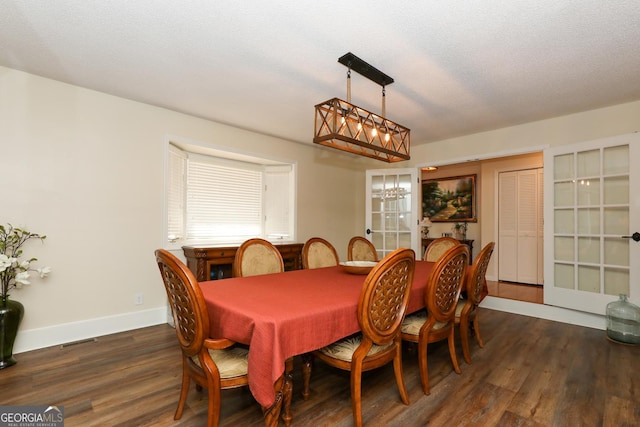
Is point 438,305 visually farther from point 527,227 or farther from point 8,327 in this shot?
point 527,227

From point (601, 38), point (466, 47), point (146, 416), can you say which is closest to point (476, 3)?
point (466, 47)

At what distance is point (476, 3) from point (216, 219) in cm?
367

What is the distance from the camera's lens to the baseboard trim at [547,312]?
351cm

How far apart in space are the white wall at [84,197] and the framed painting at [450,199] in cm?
459

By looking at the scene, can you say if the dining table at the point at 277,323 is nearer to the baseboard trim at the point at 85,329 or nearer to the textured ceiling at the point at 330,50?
the textured ceiling at the point at 330,50

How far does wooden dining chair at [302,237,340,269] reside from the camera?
3.18 meters

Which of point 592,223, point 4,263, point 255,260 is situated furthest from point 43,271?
point 592,223

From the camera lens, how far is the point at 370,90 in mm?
3000

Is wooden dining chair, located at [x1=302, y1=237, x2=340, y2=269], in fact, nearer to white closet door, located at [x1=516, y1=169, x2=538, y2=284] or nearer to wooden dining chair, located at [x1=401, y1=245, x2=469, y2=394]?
wooden dining chair, located at [x1=401, y1=245, x2=469, y2=394]

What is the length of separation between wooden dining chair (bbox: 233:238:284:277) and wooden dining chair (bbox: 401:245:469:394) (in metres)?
1.27

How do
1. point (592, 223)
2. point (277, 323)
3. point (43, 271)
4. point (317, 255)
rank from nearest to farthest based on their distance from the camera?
point (277, 323) → point (43, 271) → point (317, 255) → point (592, 223)

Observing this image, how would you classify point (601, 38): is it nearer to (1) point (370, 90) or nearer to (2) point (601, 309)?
(1) point (370, 90)

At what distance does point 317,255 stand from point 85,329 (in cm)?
236

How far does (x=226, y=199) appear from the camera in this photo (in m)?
4.43
